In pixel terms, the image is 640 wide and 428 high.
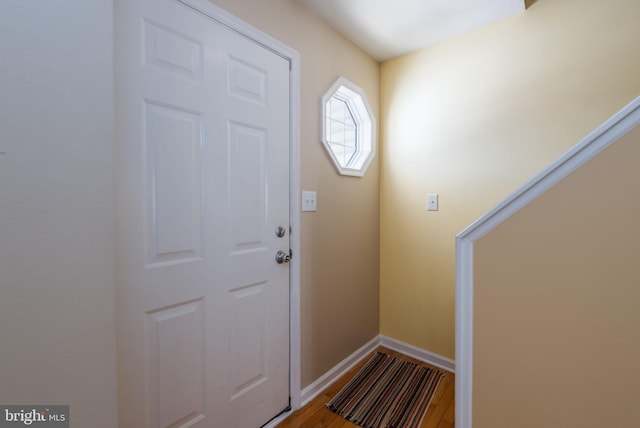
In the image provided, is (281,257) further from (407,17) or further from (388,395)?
(407,17)

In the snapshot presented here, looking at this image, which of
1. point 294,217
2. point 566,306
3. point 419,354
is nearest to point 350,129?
point 294,217

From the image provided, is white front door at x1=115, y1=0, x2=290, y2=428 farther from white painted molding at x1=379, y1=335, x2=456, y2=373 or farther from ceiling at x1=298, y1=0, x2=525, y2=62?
white painted molding at x1=379, y1=335, x2=456, y2=373

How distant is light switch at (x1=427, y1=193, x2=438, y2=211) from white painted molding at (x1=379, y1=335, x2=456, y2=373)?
1.13 m

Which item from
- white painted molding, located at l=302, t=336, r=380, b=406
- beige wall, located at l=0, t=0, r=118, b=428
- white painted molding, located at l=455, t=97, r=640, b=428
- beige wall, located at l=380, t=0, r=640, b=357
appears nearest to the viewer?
beige wall, located at l=0, t=0, r=118, b=428

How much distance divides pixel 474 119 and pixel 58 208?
224cm

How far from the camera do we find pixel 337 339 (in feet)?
6.53

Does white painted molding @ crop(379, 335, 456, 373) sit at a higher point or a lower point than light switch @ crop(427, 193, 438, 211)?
lower

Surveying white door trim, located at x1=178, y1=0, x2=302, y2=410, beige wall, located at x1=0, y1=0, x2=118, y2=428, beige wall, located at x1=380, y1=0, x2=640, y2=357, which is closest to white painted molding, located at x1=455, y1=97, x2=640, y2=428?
white door trim, located at x1=178, y1=0, x2=302, y2=410

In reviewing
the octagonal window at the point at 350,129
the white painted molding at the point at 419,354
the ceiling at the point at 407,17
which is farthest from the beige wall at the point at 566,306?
the ceiling at the point at 407,17

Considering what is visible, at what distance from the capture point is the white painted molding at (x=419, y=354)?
81.4 inches

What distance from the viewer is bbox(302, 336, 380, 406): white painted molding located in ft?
5.74

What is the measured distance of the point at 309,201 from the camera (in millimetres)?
1735

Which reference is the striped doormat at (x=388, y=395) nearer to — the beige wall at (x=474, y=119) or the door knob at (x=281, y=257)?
the beige wall at (x=474, y=119)

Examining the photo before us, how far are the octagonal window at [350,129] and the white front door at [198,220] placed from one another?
1.87 ft
